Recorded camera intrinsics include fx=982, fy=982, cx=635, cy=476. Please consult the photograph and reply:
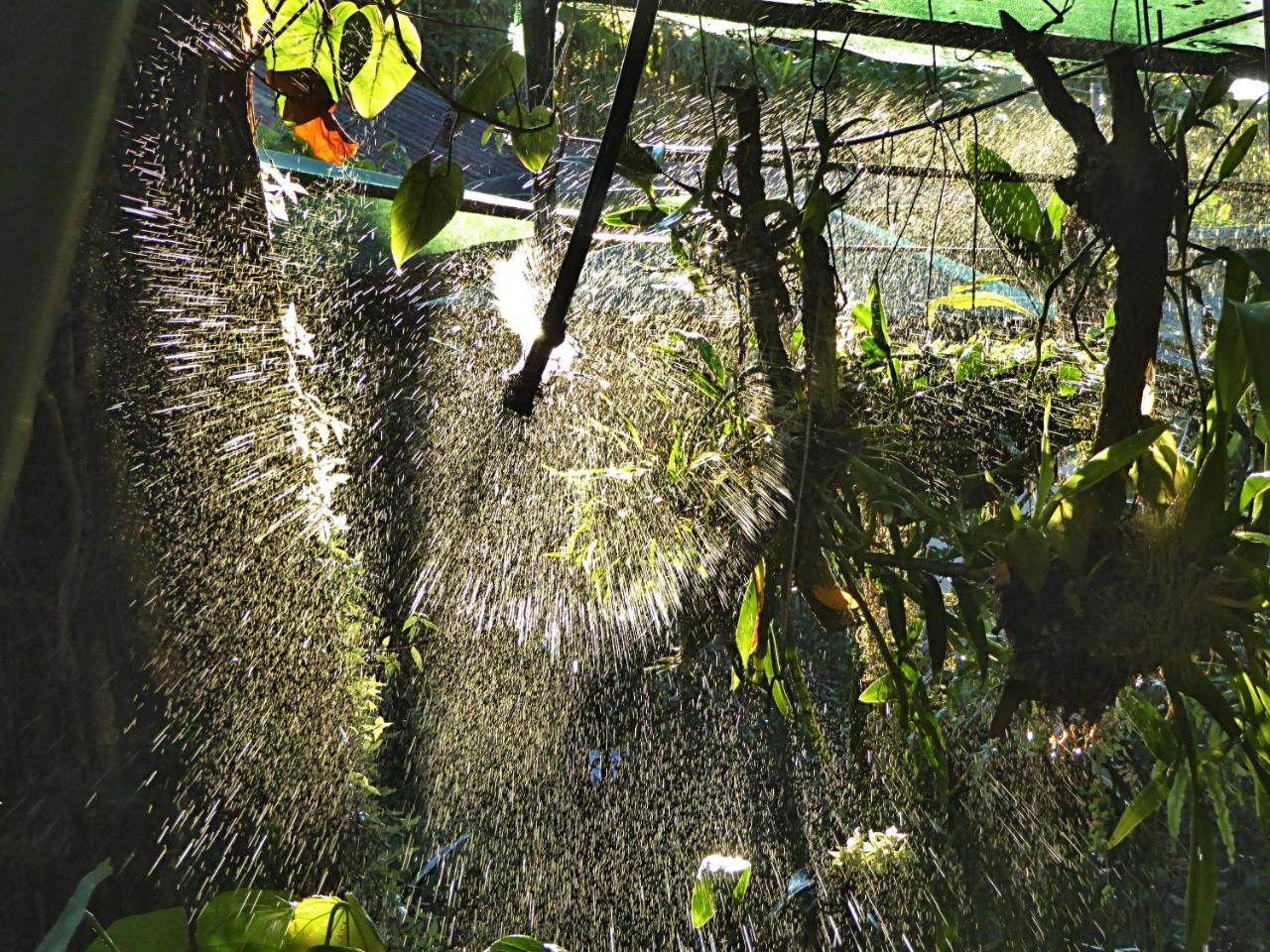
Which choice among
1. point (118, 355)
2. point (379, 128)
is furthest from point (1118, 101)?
point (379, 128)

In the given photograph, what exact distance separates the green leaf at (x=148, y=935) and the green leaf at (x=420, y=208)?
1.02 feet

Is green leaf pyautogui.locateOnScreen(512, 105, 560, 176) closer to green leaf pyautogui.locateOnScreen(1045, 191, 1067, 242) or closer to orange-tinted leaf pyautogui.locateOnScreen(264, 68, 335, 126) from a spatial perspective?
orange-tinted leaf pyautogui.locateOnScreen(264, 68, 335, 126)

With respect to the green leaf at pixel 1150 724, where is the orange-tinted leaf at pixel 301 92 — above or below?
above

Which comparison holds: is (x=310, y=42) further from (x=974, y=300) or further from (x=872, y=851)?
(x=872, y=851)

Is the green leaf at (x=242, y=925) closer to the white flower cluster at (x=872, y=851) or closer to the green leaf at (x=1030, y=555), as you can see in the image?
the green leaf at (x=1030, y=555)

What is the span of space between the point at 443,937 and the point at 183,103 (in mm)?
1163

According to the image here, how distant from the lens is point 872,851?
1083mm

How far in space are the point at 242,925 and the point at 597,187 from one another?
1.10ft

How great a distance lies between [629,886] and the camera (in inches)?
60.0

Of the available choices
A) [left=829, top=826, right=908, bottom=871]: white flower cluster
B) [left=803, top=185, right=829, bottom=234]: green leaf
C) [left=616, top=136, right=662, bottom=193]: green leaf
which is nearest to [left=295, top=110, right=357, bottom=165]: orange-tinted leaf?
[left=616, top=136, right=662, bottom=193]: green leaf

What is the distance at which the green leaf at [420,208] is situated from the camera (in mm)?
497

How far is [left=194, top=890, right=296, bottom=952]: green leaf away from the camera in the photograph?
39cm

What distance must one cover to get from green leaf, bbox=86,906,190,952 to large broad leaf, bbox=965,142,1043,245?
61 cm

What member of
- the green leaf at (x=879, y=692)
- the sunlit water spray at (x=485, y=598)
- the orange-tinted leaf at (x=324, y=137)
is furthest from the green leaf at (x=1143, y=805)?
the orange-tinted leaf at (x=324, y=137)
